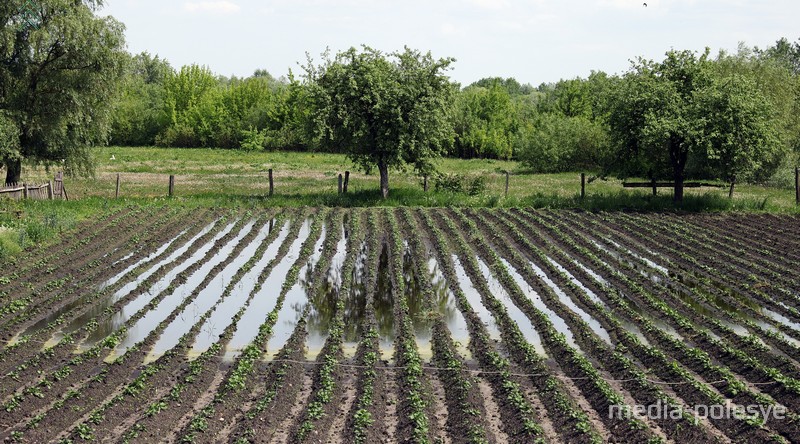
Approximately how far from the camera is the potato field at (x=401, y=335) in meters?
11.8

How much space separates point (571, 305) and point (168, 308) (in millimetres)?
9677

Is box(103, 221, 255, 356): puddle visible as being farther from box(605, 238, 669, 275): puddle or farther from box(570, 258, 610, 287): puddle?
box(605, 238, 669, 275): puddle

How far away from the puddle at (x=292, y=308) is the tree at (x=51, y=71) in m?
16.2

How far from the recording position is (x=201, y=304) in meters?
18.7

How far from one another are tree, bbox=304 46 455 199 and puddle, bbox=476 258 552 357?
37.9 feet

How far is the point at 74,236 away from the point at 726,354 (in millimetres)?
20183

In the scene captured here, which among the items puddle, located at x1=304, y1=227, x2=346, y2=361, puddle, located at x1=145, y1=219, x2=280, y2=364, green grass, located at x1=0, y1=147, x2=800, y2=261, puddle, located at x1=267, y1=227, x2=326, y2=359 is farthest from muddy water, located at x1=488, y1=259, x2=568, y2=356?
green grass, located at x1=0, y1=147, x2=800, y2=261

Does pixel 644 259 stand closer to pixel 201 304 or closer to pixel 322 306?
pixel 322 306

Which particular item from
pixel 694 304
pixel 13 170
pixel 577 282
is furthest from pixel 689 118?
pixel 13 170

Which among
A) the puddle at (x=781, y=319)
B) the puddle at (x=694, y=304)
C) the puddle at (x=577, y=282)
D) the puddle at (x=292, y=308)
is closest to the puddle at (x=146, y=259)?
the puddle at (x=292, y=308)

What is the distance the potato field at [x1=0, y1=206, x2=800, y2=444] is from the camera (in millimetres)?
11781

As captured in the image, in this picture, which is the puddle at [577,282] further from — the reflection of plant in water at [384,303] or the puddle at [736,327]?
the reflection of plant in water at [384,303]

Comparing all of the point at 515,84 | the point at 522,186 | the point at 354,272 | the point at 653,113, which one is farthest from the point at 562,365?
the point at 515,84

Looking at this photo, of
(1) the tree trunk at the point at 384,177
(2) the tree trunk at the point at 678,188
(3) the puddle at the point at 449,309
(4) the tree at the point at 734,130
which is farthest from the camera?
(1) the tree trunk at the point at 384,177
